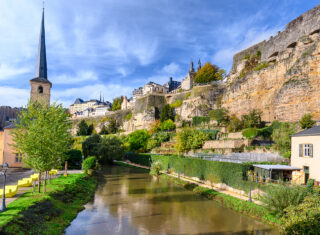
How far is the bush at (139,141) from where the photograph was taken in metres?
50.9

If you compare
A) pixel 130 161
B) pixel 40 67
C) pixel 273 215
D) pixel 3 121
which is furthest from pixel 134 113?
pixel 273 215

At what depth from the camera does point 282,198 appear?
11.9 metres

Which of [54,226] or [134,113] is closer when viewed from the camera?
[54,226]

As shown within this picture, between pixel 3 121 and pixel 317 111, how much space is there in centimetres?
4526

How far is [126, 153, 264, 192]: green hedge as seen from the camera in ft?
58.7

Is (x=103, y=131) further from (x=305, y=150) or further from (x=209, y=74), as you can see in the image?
(x=305, y=150)

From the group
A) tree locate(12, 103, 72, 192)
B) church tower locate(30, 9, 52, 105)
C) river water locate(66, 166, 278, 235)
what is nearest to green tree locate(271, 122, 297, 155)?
river water locate(66, 166, 278, 235)

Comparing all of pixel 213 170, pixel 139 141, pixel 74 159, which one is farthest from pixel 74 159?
pixel 213 170

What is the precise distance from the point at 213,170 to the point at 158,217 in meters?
9.86

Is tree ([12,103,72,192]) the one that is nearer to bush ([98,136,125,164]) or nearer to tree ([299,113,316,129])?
tree ([299,113,316,129])

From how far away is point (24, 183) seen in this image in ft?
52.5

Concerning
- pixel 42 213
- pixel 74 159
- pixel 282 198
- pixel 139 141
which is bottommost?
pixel 74 159

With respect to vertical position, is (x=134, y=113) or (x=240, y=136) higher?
(x=134, y=113)

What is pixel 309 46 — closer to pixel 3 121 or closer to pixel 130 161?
pixel 130 161
